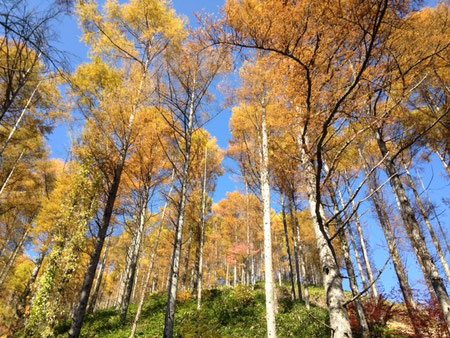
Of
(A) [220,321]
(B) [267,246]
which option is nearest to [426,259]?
(B) [267,246]

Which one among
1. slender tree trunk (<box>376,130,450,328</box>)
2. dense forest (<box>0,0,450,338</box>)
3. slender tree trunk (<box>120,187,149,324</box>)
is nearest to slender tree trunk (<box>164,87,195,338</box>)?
dense forest (<box>0,0,450,338</box>)

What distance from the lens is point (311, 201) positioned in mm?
4262

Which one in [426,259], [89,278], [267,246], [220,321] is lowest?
[220,321]

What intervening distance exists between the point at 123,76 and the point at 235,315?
34.0 ft

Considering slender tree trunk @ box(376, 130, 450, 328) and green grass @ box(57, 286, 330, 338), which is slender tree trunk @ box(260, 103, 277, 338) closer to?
green grass @ box(57, 286, 330, 338)

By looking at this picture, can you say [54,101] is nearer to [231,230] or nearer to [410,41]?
[410,41]

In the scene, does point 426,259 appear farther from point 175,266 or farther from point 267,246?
point 175,266

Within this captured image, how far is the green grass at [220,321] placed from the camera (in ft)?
24.8

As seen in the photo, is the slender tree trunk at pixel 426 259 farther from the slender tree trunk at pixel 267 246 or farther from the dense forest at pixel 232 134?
the slender tree trunk at pixel 267 246

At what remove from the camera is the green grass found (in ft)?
24.8

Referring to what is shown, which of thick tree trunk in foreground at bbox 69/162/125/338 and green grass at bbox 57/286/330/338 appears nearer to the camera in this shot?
thick tree trunk in foreground at bbox 69/162/125/338

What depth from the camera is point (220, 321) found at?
874 centimetres

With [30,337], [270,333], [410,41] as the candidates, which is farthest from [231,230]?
[410,41]

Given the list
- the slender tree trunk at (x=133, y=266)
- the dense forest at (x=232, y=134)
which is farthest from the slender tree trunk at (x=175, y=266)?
the slender tree trunk at (x=133, y=266)
